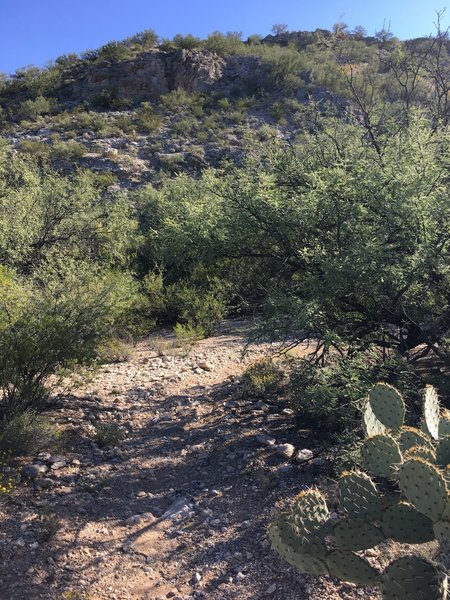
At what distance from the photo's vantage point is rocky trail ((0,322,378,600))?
132 inches

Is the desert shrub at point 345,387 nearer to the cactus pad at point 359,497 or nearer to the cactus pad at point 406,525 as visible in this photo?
the cactus pad at point 359,497

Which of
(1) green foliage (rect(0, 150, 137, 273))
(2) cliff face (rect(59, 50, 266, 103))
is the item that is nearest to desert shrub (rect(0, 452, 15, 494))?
(1) green foliage (rect(0, 150, 137, 273))

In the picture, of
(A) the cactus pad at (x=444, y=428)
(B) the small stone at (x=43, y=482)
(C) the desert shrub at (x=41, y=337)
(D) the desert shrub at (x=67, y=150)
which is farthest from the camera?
(D) the desert shrub at (x=67, y=150)

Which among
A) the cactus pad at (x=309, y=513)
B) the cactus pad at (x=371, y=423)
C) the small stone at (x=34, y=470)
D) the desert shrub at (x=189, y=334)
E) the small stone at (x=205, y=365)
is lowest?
the small stone at (x=205, y=365)

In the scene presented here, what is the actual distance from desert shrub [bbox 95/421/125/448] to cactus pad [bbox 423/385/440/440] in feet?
11.4

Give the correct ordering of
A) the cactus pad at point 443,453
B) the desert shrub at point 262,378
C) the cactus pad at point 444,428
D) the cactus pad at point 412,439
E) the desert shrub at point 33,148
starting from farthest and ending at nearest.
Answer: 1. the desert shrub at point 33,148
2. the desert shrub at point 262,378
3. the cactus pad at point 444,428
4. the cactus pad at point 412,439
5. the cactus pad at point 443,453

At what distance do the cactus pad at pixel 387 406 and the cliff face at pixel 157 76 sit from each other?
104 feet

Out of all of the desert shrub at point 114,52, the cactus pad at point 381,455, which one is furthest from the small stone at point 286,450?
the desert shrub at point 114,52

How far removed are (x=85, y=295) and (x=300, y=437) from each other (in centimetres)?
315

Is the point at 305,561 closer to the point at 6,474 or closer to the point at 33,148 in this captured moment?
the point at 6,474

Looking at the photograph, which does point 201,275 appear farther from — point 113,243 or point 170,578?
point 170,578

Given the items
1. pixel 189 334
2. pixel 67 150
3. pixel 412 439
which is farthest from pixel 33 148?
pixel 412 439

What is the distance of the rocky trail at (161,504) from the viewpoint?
3350 mm

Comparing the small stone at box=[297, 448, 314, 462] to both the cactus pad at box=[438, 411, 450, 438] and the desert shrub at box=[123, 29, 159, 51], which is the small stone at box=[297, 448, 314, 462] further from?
the desert shrub at box=[123, 29, 159, 51]
